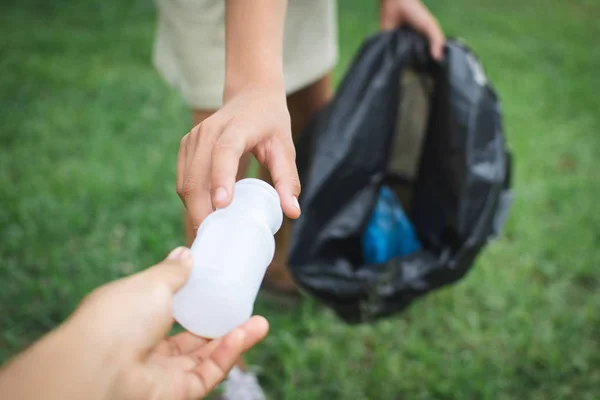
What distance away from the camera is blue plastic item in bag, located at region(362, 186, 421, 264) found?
1277 millimetres

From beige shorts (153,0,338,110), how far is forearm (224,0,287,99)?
0.23 m

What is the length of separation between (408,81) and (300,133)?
34 centimetres

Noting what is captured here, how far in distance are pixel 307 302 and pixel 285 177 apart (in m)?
0.92

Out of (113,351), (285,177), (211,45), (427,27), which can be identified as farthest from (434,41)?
(113,351)

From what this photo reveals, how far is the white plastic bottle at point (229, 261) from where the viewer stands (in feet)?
1.90

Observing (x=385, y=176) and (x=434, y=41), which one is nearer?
(x=434, y=41)

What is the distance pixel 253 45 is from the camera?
74cm

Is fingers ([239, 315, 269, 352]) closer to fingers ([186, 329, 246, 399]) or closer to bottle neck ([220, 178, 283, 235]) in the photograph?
fingers ([186, 329, 246, 399])

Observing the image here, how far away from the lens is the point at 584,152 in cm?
226

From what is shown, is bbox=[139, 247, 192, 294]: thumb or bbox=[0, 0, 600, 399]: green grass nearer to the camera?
bbox=[139, 247, 192, 294]: thumb

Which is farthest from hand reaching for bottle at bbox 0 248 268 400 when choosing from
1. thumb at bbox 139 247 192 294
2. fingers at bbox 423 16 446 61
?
fingers at bbox 423 16 446 61

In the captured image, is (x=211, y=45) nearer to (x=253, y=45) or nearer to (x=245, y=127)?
(x=253, y=45)

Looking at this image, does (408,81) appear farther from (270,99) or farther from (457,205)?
(270,99)

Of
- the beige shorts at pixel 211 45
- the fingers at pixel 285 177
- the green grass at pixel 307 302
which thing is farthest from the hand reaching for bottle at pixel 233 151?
the green grass at pixel 307 302
